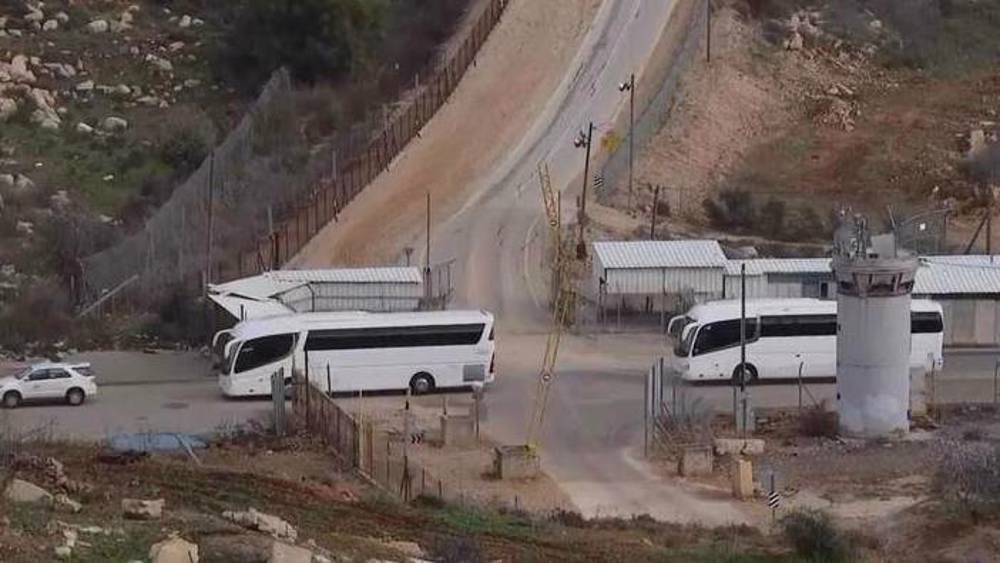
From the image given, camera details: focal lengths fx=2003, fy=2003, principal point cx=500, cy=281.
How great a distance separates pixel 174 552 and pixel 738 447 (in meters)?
16.2

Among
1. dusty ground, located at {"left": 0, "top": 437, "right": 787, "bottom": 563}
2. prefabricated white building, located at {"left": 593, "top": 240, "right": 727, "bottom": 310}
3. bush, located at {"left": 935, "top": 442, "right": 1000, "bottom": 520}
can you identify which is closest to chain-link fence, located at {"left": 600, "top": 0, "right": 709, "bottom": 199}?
prefabricated white building, located at {"left": 593, "top": 240, "right": 727, "bottom": 310}

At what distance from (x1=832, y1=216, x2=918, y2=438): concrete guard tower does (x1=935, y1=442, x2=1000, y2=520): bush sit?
339cm

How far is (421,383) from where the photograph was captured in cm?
3772

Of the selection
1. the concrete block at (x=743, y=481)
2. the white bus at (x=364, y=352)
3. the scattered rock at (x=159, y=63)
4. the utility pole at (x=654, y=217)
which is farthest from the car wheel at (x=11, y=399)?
the scattered rock at (x=159, y=63)

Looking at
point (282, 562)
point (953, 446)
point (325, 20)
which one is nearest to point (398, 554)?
point (282, 562)

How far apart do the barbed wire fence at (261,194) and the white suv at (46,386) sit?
6.28m

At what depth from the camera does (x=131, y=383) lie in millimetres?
38281

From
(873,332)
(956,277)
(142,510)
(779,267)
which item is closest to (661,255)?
(779,267)

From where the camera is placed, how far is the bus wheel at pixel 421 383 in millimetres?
37594

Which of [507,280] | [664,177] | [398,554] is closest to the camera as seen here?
[398,554]

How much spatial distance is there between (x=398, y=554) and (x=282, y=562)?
3533 millimetres

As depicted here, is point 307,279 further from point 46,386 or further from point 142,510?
point 142,510

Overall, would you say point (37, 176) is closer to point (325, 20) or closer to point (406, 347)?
point (325, 20)

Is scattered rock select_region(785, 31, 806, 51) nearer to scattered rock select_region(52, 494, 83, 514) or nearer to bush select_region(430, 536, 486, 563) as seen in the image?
bush select_region(430, 536, 486, 563)
